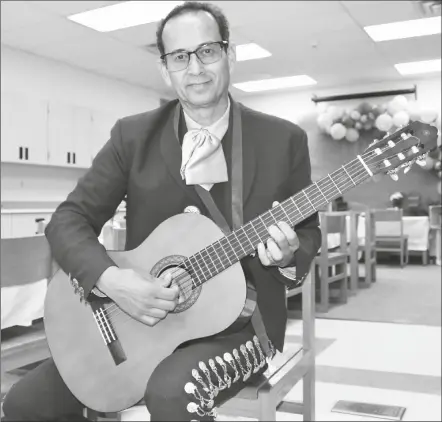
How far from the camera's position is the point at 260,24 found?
5.91 m

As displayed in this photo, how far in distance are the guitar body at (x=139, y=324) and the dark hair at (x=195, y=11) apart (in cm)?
37

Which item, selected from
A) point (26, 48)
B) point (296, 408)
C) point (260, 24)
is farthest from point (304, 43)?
point (296, 408)

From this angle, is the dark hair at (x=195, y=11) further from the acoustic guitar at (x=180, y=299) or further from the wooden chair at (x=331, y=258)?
the wooden chair at (x=331, y=258)

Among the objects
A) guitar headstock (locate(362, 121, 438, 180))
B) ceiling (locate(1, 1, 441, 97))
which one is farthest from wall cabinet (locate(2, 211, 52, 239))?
guitar headstock (locate(362, 121, 438, 180))

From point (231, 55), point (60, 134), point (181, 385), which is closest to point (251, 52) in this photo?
point (60, 134)

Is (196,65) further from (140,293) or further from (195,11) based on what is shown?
(140,293)

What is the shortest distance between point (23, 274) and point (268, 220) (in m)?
0.80

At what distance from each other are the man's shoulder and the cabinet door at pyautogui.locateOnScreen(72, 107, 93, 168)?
21.1ft

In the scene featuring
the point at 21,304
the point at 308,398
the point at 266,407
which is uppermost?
the point at 21,304

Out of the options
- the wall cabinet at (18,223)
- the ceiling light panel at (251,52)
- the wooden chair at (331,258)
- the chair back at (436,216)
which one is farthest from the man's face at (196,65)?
the chair back at (436,216)

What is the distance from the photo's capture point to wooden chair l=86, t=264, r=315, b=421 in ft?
4.03

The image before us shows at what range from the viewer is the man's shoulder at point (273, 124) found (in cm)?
115

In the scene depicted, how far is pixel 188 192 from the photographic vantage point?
3.67ft

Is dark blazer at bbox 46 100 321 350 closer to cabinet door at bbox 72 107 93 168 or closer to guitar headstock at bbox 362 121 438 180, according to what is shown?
guitar headstock at bbox 362 121 438 180
